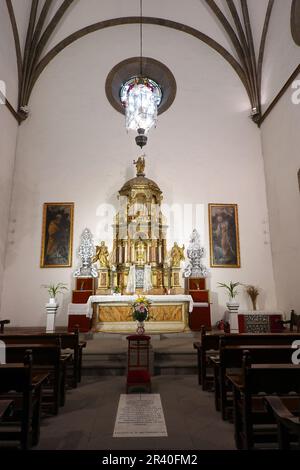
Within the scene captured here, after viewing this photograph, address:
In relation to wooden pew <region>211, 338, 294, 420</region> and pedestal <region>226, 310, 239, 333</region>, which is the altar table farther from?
wooden pew <region>211, 338, 294, 420</region>

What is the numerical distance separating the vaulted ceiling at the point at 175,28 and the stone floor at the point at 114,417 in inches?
404

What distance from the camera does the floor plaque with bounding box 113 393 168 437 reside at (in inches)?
129

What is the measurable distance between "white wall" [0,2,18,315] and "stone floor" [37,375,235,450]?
7.25m

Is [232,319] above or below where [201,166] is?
below

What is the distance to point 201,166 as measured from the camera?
38.2ft

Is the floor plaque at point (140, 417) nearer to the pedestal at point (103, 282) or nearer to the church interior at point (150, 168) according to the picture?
the church interior at point (150, 168)

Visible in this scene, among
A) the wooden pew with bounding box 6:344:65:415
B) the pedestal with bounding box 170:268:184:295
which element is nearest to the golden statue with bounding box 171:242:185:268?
the pedestal with bounding box 170:268:184:295

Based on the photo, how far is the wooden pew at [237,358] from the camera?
344cm

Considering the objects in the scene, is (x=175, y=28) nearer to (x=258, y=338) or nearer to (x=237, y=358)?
(x=258, y=338)

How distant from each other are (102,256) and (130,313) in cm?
242

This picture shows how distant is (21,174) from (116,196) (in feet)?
11.8

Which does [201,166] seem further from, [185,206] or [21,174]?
[21,174]

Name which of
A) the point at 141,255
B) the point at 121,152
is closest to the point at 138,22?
the point at 121,152
